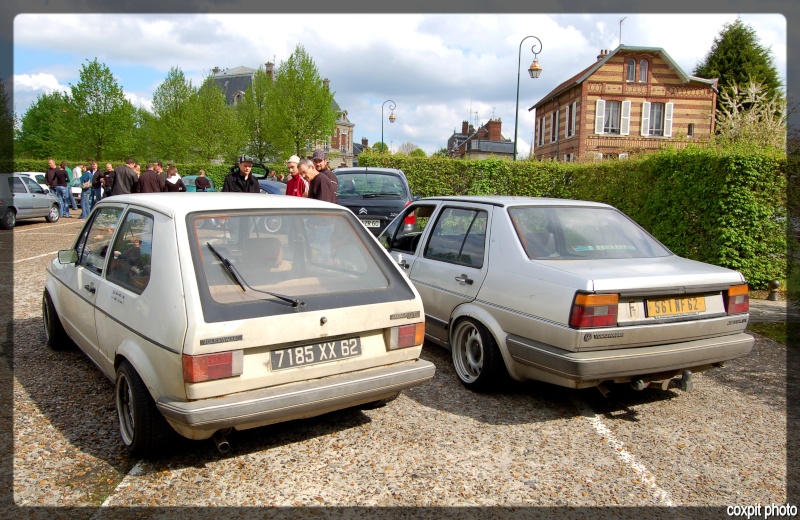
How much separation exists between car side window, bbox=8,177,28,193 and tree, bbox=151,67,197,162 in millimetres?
32244

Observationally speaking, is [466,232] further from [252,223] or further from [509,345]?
[252,223]

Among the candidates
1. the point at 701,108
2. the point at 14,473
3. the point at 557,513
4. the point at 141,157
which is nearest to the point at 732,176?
the point at 557,513

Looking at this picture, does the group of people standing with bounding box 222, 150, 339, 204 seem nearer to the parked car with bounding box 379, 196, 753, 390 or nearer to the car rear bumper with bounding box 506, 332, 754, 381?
the parked car with bounding box 379, 196, 753, 390

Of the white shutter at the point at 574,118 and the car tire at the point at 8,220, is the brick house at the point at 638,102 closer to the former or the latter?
the white shutter at the point at 574,118

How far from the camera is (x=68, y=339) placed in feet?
18.7

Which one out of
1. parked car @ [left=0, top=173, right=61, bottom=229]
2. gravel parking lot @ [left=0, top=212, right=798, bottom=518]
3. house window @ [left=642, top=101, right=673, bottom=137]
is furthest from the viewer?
house window @ [left=642, top=101, right=673, bottom=137]

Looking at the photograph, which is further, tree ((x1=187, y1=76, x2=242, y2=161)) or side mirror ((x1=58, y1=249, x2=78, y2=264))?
tree ((x1=187, y1=76, x2=242, y2=161))

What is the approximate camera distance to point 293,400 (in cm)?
340

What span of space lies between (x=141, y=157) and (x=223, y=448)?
56613 millimetres

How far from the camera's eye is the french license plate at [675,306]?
421 cm

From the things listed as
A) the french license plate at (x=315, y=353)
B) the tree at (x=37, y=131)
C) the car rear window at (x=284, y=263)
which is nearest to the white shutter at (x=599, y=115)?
the car rear window at (x=284, y=263)

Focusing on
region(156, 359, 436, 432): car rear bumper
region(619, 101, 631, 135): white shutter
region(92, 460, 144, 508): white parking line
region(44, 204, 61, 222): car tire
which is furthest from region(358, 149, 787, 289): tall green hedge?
region(619, 101, 631, 135): white shutter

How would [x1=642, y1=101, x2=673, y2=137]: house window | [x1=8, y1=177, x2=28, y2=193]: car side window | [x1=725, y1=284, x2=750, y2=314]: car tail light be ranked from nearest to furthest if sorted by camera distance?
[x1=725, y1=284, x2=750, y2=314]: car tail light → [x1=8, y1=177, x2=28, y2=193]: car side window → [x1=642, y1=101, x2=673, y2=137]: house window

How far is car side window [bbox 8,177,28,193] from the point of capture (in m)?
18.4
